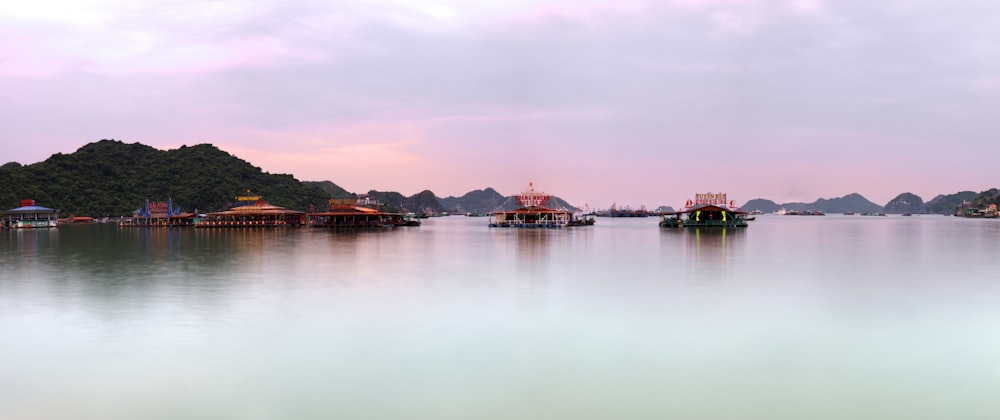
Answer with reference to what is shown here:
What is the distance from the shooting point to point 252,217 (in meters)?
160

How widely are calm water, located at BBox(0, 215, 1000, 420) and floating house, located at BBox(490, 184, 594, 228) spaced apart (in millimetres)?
97306

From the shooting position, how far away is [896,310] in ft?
100

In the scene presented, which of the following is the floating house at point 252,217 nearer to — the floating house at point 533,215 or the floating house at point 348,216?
the floating house at point 348,216

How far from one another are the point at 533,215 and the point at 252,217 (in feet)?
234

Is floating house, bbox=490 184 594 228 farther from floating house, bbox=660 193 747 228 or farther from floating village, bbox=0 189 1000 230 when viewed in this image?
floating house, bbox=660 193 747 228

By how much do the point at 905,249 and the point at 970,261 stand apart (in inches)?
782

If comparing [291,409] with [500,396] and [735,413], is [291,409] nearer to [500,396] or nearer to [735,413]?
[500,396]

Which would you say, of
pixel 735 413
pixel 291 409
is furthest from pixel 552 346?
pixel 291 409

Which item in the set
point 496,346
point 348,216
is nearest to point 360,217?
point 348,216

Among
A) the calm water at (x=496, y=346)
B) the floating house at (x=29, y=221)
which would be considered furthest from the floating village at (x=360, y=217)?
the calm water at (x=496, y=346)

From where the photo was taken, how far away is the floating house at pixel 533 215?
143m

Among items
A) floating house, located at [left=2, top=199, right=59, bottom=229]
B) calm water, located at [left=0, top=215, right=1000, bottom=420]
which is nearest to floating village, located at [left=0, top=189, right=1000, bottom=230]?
floating house, located at [left=2, top=199, right=59, bottom=229]

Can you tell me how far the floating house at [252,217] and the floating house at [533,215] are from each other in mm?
51373

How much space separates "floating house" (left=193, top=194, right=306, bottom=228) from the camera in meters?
154
